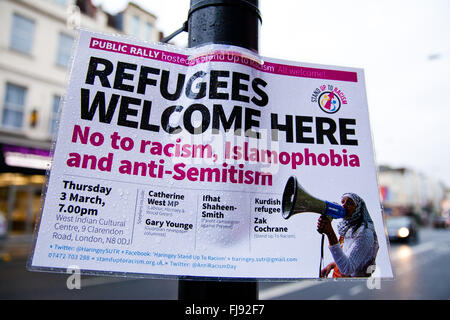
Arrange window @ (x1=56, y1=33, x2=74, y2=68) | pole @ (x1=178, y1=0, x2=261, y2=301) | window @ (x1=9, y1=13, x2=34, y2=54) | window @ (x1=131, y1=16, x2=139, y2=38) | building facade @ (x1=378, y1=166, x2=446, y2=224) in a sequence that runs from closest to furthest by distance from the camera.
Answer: pole @ (x1=178, y1=0, x2=261, y2=301)
window @ (x1=9, y1=13, x2=34, y2=54)
window @ (x1=56, y1=33, x2=74, y2=68)
window @ (x1=131, y1=16, x2=139, y2=38)
building facade @ (x1=378, y1=166, x2=446, y2=224)

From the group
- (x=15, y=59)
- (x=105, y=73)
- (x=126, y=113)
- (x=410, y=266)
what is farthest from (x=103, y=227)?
(x=15, y=59)

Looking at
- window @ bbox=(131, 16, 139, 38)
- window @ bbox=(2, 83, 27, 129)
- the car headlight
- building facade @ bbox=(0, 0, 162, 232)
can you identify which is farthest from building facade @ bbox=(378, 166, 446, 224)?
window @ bbox=(2, 83, 27, 129)

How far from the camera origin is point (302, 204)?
1.18m

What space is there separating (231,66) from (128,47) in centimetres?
43

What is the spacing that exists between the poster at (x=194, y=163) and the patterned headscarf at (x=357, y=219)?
2cm

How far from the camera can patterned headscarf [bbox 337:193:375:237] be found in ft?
3.87

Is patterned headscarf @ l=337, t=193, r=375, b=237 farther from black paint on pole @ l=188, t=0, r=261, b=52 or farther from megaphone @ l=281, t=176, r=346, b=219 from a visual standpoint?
black paint on pole @ l=188, t=0, r=261, b=52

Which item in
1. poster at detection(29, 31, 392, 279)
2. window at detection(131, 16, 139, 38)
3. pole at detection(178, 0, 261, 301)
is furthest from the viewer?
window at detection(131, 16, 139, 38)

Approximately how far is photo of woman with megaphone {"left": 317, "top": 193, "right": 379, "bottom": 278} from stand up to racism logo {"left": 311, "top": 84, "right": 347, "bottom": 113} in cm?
39

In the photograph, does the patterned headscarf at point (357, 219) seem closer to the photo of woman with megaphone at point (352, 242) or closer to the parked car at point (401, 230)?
the photo of woman with megaphone at point (352, 242)

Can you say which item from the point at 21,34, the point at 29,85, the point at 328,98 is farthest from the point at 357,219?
the point at 21,34

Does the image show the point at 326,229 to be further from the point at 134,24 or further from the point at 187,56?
the point at 134,24

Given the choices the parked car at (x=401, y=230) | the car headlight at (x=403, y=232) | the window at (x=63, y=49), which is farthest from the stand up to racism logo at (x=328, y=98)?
the car headlight at (x=403, y=232)

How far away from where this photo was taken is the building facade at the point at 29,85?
41.2 ft
